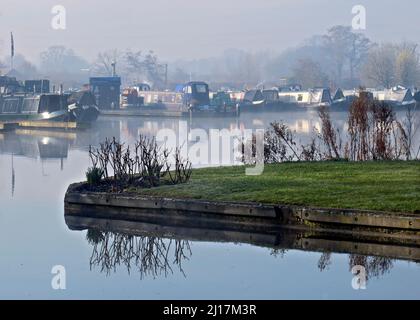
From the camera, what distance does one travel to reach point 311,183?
49.1 feet

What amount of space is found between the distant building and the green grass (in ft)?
205

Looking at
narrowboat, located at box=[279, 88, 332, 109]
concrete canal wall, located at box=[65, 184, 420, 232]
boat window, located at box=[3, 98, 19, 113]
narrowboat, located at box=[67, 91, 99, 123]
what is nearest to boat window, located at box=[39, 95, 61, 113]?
narrowboat, located at box=[67, 91, 99, 123]

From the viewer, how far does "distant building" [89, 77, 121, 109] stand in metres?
79.4

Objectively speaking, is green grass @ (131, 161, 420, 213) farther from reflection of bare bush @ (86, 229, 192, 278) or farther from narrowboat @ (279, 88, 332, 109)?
narrowboat @ (279, 88, 332, 109)

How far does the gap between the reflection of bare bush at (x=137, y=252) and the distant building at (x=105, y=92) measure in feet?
219

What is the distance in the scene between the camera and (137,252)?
39.4ft

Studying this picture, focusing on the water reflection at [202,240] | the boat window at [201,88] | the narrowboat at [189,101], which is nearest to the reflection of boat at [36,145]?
the water reflection at [202,240]

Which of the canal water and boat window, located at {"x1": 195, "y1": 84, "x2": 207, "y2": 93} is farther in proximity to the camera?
boat window, located at {"x1": 195, "y1": 84, "x2": 207, "y2": 93}

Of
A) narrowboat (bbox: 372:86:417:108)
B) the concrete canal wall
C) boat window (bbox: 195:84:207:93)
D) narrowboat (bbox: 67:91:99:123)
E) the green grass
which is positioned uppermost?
boat window (bbox: 195:84:207:93)

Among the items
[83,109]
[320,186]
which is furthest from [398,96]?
[320,186]

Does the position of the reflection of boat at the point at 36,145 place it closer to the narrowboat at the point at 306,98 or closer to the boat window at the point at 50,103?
the boat window at the point at 50,103

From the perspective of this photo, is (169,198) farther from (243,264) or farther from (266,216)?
(243,264)
